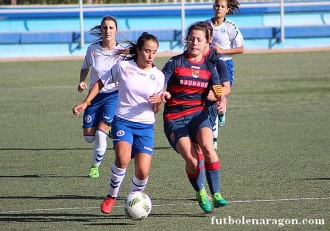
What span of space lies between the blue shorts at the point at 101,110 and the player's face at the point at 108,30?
2.32 feet

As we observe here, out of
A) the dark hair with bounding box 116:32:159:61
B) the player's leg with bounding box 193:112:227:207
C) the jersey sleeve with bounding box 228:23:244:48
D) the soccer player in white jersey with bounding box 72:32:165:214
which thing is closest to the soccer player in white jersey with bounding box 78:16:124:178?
the jersey sleeve with bounding box 228:23:244:48

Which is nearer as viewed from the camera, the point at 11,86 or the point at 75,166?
the point at 75,166

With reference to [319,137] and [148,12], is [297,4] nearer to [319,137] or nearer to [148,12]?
[148,12]

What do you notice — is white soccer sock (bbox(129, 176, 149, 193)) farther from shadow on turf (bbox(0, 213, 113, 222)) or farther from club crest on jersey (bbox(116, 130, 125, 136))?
club crest on jersey (bbox(116, 130, 125, 136))

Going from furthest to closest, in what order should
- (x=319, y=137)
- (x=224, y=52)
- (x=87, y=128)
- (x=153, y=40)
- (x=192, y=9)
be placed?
(x=192, y=9) < (x=319, y=137) < (x=224, y=52) < (x=87, y=128) < (x=153, y=40)

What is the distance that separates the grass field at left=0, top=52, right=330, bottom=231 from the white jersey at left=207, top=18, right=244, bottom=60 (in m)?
1.50

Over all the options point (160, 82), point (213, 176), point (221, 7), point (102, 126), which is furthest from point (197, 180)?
point (221, 7)

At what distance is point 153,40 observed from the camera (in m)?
8.72

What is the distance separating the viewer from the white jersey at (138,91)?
877 cm

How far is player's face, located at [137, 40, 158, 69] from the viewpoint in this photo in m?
8.69

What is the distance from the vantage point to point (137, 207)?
27.4 feet

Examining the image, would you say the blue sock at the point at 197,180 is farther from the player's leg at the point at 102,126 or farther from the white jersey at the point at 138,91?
the player's leg at the point at 102,126

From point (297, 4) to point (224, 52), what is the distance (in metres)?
20.1

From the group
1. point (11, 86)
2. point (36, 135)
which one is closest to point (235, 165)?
point (36, 135)
